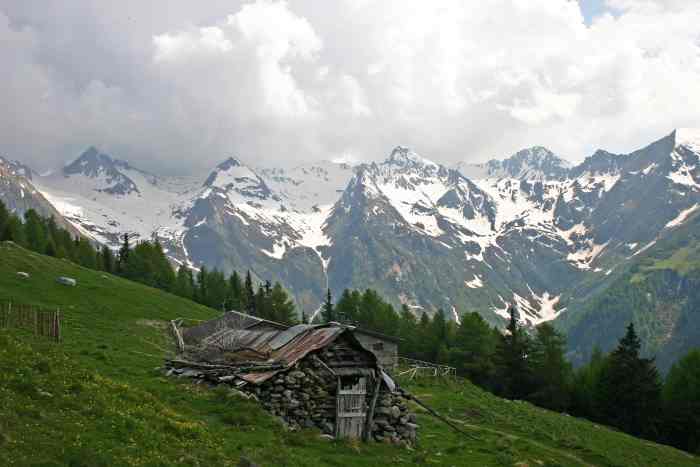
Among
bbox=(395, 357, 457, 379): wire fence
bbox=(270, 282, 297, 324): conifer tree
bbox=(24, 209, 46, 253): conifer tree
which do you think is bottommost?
bbox=(395, 357, 457, 379): wire fence

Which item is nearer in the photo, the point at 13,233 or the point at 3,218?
the point at 13,233

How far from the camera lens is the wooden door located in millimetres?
33375

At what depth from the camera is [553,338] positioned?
103 meters

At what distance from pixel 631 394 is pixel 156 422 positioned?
78.8 metres

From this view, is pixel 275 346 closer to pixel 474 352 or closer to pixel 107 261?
pixel 474 352

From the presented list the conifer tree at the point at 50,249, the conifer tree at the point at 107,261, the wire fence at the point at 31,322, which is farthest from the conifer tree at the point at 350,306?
the wire fence at the point at 31,322

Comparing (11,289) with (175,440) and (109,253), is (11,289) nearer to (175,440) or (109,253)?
(175,440)

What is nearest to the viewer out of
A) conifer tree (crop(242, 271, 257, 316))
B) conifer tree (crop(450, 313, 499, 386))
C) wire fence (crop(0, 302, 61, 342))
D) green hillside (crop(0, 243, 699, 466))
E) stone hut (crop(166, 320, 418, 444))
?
green hillside (crop(0, 243, 699, 466))

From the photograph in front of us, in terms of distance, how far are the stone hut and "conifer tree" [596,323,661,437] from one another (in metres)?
60.9

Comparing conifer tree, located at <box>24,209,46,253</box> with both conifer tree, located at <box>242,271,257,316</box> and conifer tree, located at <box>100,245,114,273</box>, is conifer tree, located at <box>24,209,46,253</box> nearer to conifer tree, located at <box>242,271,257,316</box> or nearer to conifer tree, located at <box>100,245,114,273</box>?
conifer tree, located at <box>100,245,114,273</box>

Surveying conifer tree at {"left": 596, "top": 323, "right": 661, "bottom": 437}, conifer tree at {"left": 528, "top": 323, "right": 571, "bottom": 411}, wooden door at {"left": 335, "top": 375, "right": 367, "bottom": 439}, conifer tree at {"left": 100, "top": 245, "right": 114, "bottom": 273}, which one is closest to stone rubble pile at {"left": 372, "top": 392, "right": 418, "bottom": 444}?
wooden door at {"left": 335, "top": 375, "right": 367, "bottom": 439}

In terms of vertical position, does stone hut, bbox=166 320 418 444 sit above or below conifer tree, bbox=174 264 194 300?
below

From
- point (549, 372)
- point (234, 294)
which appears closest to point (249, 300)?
point (234, 294)

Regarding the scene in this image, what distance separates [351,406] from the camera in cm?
3403
